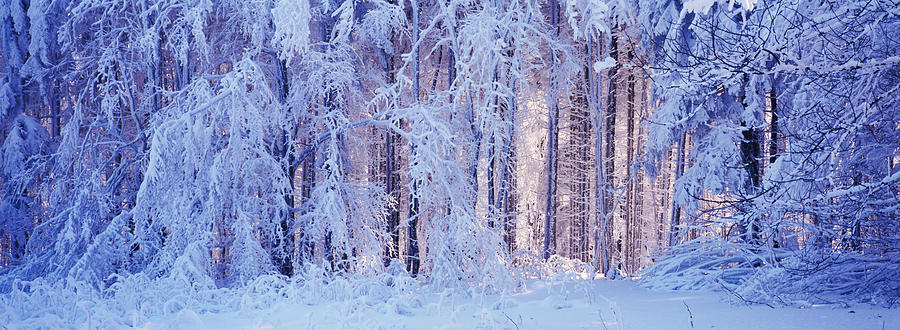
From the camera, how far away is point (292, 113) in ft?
37.7

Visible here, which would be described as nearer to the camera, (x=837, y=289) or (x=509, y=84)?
(x=837, y=289)

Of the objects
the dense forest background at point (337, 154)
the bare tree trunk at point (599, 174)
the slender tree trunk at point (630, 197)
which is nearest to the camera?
the dense forest background at point (337, 154)

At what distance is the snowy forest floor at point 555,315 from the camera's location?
634 centimetres

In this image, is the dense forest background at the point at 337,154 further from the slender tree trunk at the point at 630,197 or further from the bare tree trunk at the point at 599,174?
the slender tree trunk at the point at 630,197

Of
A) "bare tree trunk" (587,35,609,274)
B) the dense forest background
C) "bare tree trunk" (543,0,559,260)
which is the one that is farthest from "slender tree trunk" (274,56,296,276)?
"bare tree trunk" (587,35,609,274)

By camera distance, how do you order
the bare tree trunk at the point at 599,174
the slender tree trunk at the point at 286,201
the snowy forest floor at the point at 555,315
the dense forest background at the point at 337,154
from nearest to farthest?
1. the snowy forest floor at the point at 555,315
2. the dense forest background at the point at 337,154
3. the slender tree trunk at the point at 286,201
4. the bare tree trunk at the point at 599,174

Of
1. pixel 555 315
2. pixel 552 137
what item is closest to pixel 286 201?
pixel 555 315

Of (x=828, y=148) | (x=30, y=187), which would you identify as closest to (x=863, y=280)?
(x=828, y=148)

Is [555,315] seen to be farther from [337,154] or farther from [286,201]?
[286,201]

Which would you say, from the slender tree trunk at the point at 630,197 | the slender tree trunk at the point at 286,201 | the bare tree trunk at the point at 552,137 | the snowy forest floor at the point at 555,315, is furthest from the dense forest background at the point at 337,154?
the slender tree trunk at the point at 630,197

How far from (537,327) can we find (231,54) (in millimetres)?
8551

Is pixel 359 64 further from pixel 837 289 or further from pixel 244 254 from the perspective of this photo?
pixel 837 289

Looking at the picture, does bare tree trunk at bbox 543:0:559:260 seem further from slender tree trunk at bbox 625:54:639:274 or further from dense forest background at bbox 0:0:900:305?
slender tree trunk at bbox 625:54:639:274

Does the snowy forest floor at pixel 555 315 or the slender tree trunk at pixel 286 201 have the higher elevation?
the slender tree trunk at pixel 286 201
